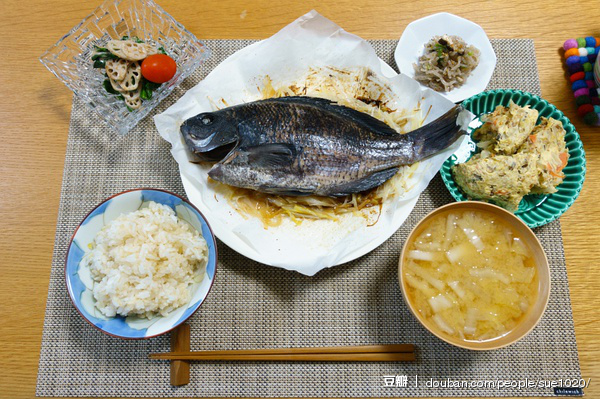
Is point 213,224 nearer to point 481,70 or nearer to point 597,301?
point 481,70

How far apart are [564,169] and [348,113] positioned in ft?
3.62

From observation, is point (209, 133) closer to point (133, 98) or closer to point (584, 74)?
Answer: point (133, 98)

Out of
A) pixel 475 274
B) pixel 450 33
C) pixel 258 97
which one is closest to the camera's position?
pixel 475 274

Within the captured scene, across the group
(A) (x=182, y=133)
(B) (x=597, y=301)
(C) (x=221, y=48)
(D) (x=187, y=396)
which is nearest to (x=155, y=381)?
(D) (x=187, y=396)

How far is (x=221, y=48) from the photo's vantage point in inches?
90.7

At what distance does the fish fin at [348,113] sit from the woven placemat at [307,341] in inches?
16.4

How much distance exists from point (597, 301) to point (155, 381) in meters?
2.13

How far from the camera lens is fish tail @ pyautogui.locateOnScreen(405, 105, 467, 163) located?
192 cm

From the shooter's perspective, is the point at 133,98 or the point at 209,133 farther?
the point at 133,98

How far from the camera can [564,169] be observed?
2014 mm

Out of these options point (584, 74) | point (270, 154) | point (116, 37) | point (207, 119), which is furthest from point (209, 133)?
point (584, 74)

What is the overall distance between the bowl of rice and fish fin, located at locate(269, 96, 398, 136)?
0.76m

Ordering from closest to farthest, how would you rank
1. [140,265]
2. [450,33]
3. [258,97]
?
[140,265] < [258,97] < [450,33]

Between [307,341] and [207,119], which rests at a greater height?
[207,119]
